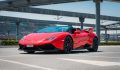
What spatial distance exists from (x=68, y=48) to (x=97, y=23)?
4026 centimetres

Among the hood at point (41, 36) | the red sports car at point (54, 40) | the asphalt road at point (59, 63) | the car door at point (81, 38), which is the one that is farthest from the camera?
the car door at point (81, 38)

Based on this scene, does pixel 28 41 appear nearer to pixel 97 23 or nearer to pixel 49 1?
pixel 97 23

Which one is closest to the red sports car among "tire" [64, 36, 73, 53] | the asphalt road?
"tire" [64, 36, 73, 53]

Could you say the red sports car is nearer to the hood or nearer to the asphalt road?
the hood

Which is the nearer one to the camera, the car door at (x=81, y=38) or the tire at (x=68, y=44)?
the tire at (x=68, y=44)

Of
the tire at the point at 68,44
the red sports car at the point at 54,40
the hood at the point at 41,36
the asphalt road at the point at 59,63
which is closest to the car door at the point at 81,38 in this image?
the red sports car at the point at 54,40

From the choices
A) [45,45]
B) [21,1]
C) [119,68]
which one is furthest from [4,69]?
[21,1]

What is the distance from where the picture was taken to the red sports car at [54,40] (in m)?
12.2

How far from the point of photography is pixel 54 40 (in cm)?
1223

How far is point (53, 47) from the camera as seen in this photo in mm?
12250

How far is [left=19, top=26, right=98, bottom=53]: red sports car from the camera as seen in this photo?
12227mm

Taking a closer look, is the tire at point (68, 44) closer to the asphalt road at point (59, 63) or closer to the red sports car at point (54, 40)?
the red sports car at point (54, 40)

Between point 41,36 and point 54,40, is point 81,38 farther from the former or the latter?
point 41,36

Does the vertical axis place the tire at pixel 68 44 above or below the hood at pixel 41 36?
below
